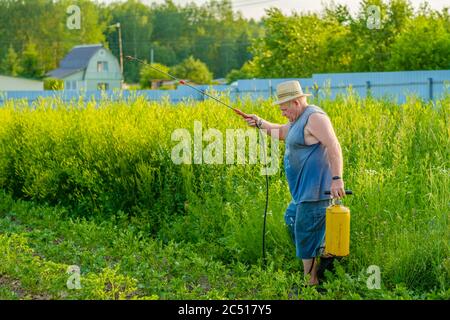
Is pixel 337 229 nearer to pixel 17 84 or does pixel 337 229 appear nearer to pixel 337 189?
pixel 337 189

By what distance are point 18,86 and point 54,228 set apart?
54363 mm

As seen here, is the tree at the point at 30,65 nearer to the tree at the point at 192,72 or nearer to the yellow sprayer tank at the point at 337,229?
the tree at the point at 192,72

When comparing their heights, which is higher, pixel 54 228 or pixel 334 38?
pixel 334 38

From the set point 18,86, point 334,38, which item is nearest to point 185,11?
point 18,86

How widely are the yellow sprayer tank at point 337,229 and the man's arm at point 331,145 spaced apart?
157 mm

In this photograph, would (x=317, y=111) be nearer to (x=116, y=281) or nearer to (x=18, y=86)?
(x=116, y=281)

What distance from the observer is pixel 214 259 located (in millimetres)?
8797

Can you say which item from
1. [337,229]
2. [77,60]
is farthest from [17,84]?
[337,229]

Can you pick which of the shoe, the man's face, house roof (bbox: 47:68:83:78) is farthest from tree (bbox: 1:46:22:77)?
the shoe

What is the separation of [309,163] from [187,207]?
3379mm

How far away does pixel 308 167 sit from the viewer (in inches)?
285

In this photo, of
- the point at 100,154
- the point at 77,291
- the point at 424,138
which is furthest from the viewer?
the point at 100,154

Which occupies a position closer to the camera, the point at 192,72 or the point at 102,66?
the point at 192,72

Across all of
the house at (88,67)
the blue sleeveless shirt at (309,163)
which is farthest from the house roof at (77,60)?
the blue sleeveless shirt at (309,163)
